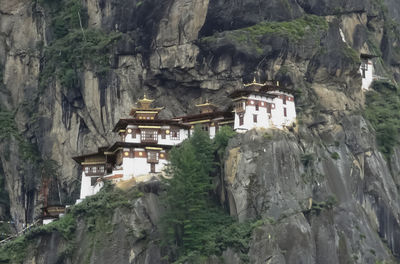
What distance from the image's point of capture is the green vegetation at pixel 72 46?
110 metres

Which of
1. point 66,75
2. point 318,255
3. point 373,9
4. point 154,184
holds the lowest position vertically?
point 318,255

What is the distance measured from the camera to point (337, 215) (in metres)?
94.9

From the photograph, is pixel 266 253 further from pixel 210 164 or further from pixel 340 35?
pixel 340 35

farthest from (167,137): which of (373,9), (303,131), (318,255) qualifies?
(373,9)

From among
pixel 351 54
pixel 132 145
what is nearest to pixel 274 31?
pixel 351 54

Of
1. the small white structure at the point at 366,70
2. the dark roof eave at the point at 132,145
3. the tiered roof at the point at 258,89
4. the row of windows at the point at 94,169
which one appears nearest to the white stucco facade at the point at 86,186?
the row of windows at the point at 94,169

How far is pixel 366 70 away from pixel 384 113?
688 cm

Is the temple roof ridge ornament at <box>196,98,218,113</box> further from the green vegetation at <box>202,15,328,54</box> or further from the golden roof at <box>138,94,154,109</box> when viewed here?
the green vegetation at <box>202,15,328,54</box>

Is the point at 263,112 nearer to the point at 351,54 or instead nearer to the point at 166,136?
the point at 166,136

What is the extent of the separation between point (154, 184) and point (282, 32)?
73.3ft

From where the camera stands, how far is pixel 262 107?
97.1 meters

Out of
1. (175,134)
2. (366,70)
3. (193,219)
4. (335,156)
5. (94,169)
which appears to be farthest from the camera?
(366,70)

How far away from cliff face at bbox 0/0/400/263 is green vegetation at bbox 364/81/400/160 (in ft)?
6.19

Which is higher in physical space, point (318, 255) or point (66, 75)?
point (66, 75)
